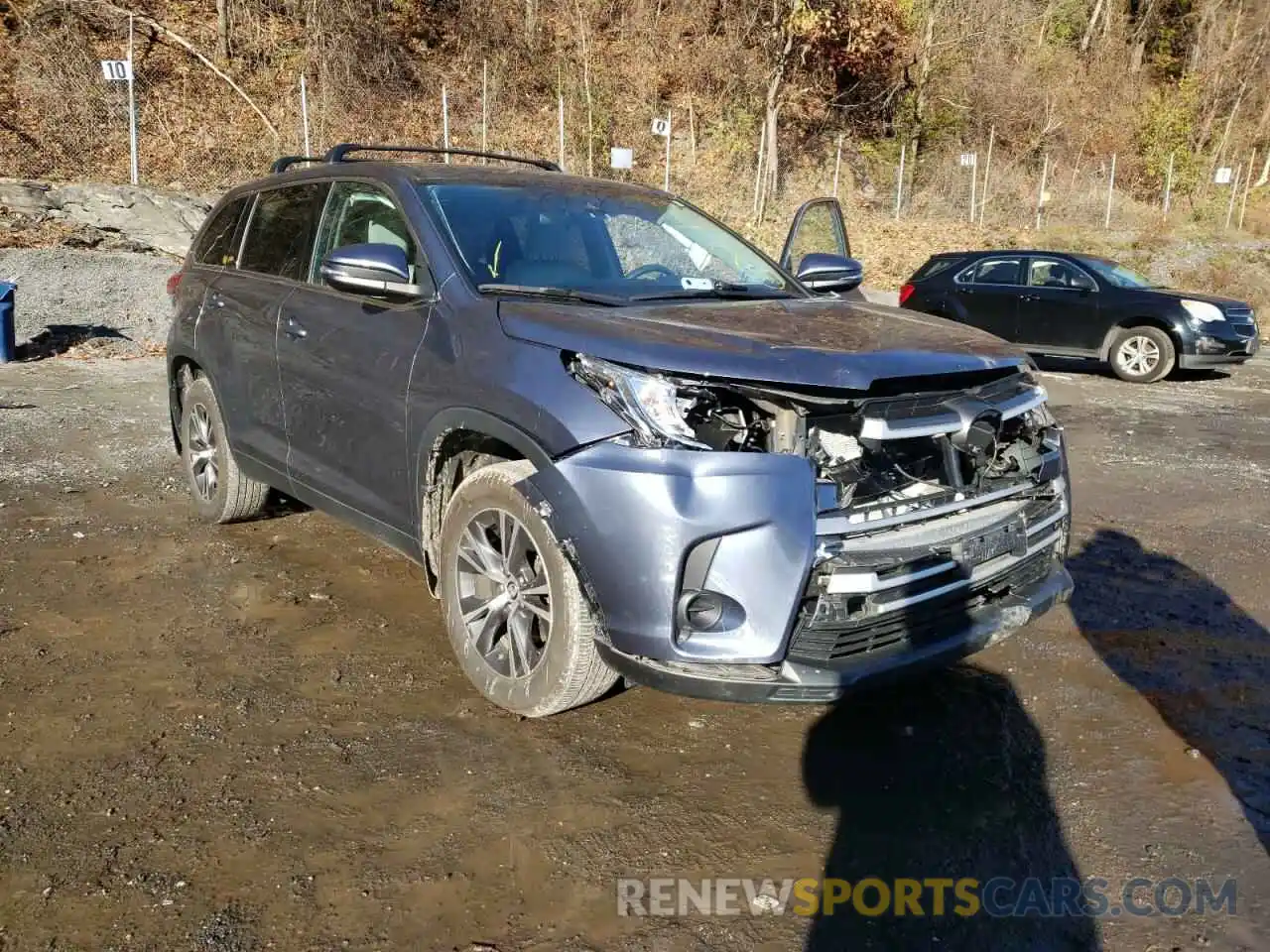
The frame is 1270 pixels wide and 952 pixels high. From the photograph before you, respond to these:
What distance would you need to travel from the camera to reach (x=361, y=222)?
4.02 metres

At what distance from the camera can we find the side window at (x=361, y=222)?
3.74m

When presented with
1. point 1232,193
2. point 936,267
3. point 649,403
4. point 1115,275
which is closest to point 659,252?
point 649,403

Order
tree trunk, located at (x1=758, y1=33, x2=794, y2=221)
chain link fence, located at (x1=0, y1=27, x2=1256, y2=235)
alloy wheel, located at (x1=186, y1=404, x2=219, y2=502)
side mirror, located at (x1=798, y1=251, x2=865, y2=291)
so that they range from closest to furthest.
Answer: side mirror, located at (x1=798, y1=251, x2=865, y2=291), alloy wheel, located at (x1=186, y1=404, x2=219, y2=502), chain link fence, located at (x1=0, y1=27, x2=1256, y2=235), tree trunk, located at (x1=758, y1=33, x2=794, y2=221)

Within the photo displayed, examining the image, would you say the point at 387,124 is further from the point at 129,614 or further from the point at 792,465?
the point at 792,465

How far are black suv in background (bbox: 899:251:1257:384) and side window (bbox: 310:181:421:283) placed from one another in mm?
10281

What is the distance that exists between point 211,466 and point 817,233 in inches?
153

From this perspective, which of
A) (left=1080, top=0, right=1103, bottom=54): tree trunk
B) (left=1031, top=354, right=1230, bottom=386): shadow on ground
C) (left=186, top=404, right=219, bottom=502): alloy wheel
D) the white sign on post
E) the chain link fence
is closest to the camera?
(left=186, top=404, right=219, bottom=502): alloy wheel

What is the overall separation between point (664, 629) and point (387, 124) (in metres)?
21.4

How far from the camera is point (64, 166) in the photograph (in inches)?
673

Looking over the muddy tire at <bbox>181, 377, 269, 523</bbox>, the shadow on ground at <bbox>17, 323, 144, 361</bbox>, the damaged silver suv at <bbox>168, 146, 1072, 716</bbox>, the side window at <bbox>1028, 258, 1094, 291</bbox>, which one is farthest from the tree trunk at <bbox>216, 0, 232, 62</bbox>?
the damaged silver suv at <bbox>168, 146, 1072, 716</bbox>

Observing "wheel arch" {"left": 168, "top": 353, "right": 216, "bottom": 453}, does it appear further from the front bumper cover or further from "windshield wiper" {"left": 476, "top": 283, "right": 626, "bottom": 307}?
the front bumper cover

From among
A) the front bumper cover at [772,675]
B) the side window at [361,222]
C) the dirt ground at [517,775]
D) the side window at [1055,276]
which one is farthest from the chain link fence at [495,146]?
the front bumper cover at [772,675]

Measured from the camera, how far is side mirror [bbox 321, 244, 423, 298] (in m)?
3.38

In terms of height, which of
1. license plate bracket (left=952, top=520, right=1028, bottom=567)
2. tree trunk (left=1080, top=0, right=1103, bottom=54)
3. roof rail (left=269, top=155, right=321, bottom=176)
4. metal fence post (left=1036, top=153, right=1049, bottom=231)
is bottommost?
license plate bracket (left=952, top=520, right=1028, bottom=567)
